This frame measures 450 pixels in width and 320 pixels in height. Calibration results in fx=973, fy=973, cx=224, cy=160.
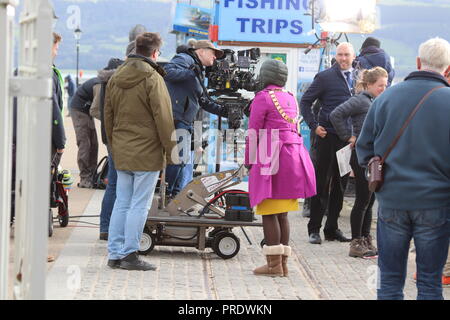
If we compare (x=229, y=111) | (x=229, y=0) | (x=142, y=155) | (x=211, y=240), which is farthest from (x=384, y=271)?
(x=229, y=0)

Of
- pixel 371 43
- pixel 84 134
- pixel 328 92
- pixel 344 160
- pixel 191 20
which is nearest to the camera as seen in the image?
pixel 344 160

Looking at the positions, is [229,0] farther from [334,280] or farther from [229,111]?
[334,280]

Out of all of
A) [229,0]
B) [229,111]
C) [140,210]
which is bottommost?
[140,210]

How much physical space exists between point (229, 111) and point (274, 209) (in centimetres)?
207

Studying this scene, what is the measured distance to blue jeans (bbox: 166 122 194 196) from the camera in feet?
31.4

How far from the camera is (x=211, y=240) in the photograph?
8.66m

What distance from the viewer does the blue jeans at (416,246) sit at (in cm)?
547

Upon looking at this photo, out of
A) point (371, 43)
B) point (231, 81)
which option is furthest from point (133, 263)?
point (371, 43)

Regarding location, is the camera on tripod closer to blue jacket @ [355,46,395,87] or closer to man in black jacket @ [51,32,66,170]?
blue jacket @ [355,46,395,87]

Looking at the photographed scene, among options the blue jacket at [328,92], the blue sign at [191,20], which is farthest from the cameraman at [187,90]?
the blue sign at [191,20]

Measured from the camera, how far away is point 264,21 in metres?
13.6

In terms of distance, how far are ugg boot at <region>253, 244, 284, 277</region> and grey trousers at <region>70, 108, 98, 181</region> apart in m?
6.98

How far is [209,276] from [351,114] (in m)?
2.29

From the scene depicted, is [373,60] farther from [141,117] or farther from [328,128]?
[141,117]
